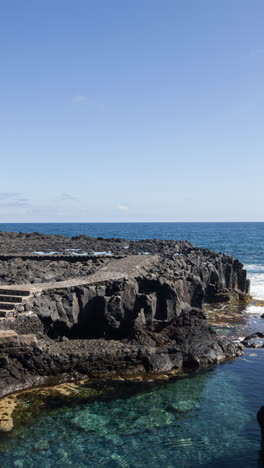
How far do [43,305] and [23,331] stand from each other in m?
1.36

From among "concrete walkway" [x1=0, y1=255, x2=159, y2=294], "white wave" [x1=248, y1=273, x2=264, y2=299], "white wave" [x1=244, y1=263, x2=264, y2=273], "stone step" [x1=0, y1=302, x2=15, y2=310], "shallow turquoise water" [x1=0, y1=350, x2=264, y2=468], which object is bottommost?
"shallow turquoise water" [x1=0, y1=350, x2=264, y2=468]

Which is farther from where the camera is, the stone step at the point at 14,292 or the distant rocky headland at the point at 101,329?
the stone step at the point at 14,292

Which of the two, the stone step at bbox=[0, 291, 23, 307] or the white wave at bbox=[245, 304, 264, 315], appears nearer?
the stone step at bbox=[0, 291, 23, 307]

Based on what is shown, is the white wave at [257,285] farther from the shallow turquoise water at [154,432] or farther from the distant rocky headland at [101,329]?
the shallow turquoise water at [154,432]

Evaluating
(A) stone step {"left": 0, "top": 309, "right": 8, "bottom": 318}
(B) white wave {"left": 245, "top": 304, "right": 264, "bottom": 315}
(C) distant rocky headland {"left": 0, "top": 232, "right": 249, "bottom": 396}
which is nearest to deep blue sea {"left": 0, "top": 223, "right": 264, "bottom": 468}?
(C) distant rocky headland {"left": 0, "top": 232, "right": 249, "bottom": 396}

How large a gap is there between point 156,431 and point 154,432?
8cm

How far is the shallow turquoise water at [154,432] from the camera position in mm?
10250

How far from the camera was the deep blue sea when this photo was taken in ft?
33.6

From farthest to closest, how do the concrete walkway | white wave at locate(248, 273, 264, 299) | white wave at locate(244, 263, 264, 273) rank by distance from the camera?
white wave at locate(244, 263, 264, 273)
white wave at locate(248, 273, 264, 299)
the concrete walkway

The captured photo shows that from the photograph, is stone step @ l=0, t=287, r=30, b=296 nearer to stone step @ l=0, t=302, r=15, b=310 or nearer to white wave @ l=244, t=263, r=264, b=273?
stone step @ l=0, t=302, r=15, b=310

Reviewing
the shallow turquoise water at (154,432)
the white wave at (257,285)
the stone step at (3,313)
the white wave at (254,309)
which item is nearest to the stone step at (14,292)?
the stone step at (3,313)

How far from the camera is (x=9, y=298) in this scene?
16391 millimetres

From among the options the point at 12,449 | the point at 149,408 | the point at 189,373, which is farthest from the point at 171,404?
the point at 12,449

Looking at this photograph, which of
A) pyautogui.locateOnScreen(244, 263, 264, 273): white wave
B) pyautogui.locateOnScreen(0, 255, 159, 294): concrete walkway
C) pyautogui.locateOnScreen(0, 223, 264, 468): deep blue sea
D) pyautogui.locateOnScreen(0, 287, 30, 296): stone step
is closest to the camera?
pyautogui.locateOnScreen(0, 223, 264, 468): deep blue sea
